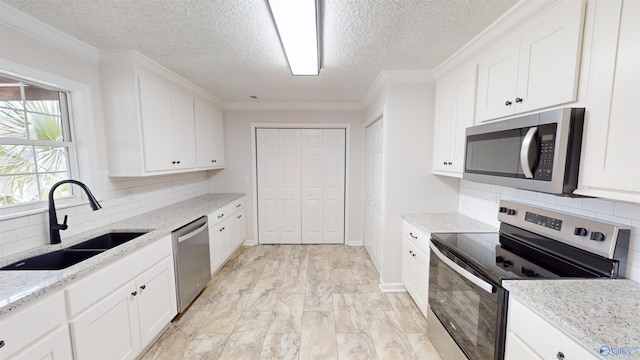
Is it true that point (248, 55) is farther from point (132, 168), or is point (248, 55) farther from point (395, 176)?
point (395, 176)

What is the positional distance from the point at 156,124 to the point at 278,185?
2055 mm

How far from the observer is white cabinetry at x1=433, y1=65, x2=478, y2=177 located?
1932mm

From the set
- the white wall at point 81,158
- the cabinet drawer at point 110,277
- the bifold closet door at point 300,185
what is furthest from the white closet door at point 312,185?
the cabinet drawer at point 110,277

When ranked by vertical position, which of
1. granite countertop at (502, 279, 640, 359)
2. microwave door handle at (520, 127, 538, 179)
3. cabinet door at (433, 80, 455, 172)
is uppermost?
cabinet door at (433, 80, 455, 172)

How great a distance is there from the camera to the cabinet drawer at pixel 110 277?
1.29 meters

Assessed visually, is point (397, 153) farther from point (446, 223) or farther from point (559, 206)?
point (559, 206)

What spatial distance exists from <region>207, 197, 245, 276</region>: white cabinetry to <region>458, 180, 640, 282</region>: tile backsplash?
2.85m

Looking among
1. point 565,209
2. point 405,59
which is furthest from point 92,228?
point 565,209

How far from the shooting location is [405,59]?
216cm

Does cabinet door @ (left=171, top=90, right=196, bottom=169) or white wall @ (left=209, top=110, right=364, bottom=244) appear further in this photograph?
white wall @ (left=209, top=110, right=364, bottom=244)

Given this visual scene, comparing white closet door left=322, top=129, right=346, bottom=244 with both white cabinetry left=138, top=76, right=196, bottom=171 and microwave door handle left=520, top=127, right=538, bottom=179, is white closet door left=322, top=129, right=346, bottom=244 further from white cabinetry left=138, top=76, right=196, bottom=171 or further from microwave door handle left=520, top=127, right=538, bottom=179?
microwave door handle left=520, top=127, right=538, bottom=179

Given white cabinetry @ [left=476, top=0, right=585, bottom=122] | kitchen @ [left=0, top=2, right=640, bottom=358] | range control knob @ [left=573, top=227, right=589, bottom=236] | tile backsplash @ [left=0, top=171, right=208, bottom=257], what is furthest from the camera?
tile backsplash @ [left=0, top=171, right=208, bottom=257]

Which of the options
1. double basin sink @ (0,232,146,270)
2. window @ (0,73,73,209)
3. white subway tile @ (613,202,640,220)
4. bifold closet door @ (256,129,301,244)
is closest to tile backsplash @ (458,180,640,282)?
white subway tile @ (613,202,640,220)

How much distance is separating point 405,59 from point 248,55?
4.64 feet
